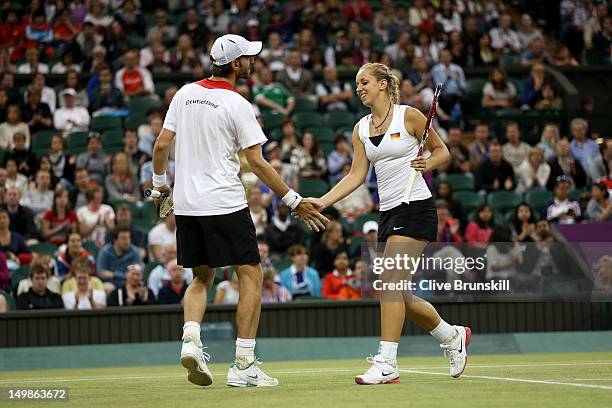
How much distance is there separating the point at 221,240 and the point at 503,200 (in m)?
10.5

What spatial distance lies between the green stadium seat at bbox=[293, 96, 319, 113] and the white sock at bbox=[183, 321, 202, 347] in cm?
1188

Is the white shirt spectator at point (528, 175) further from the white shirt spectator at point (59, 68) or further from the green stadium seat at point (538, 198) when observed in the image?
the white shirt spectator at point (59, 68)

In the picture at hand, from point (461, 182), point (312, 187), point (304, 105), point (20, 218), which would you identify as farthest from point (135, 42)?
point (461, 182)

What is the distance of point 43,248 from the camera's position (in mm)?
15820

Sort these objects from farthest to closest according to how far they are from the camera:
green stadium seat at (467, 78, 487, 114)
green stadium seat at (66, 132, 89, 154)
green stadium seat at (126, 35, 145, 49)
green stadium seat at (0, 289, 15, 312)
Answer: green stadium seat at (126, 35, 145, 49) < green stadium seat at (467, 78, 487, 114) < green stadium seat at (66, 132, 89, 154) < green stadium seat at (0, 289, 15, 312)

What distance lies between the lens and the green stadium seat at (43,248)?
15766mm

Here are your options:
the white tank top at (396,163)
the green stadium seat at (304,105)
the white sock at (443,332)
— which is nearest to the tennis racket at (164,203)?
the white tank top at (396,163)

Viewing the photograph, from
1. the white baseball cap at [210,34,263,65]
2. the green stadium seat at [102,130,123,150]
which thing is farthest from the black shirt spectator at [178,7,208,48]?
the white baseball cap at [210,34,263,65]

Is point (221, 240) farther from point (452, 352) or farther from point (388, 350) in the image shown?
point (452, 352)

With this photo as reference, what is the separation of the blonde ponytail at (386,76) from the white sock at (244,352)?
6.59 feet

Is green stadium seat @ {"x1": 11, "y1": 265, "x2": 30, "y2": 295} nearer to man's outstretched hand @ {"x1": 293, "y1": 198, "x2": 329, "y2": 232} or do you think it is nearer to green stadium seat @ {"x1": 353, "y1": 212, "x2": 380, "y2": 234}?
green stadium seat @ {"x1": 353, "y1": 212, "x2": 380, "y2": 234}

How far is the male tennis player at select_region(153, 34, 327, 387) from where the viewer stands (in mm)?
8055

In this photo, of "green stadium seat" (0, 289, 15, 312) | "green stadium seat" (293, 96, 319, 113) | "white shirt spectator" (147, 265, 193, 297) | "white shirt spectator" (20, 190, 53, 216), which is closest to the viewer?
"green stadium seat" (0, 289, 15, 312)


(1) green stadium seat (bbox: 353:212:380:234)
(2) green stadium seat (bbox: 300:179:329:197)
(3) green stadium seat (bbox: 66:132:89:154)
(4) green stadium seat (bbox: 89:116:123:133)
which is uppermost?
Answer: (4) green stadium seat (bbox: 89:116:123:133)
